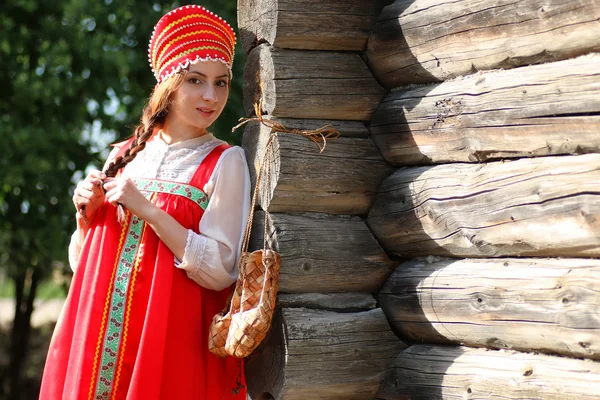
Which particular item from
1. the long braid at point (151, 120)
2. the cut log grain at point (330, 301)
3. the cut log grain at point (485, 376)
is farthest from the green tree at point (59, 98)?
Answer: the cut log grain at point (485, 376)

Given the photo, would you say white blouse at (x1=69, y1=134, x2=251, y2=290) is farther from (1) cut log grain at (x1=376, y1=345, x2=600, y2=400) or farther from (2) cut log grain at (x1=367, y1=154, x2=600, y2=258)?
(1) cut log grain at (x1=376, y1=345, x2=600, y2=400)

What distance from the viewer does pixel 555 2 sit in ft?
8.19

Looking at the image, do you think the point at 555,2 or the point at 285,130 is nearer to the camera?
the point at 555,2

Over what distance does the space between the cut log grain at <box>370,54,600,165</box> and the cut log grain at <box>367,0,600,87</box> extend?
0.04m

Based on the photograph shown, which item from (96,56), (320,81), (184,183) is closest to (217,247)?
(184,183)

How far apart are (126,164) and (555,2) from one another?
1624 mm

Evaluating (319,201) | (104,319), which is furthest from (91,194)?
(319,201)

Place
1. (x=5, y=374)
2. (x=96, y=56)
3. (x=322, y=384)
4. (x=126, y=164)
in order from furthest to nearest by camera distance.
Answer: (x=5, y=374)
(x=96, y=56)
(x=126, y=164)
(x=322, y=384)

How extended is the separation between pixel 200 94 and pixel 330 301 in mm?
856

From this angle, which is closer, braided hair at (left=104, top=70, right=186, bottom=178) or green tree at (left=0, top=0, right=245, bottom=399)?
braided hair at (left=104, top=70, right=186, bottom=178)

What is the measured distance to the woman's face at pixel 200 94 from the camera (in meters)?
3.11

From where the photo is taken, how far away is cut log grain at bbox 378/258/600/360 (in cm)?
238

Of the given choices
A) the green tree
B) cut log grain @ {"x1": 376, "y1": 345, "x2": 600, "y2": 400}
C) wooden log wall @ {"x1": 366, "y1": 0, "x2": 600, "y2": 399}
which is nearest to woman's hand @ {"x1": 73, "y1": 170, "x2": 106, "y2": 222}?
wooden log wall @ {"x1": 366, "y1": 0, "x2": 600, "y2": 399}

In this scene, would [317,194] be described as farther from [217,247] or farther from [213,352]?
[213,352]
